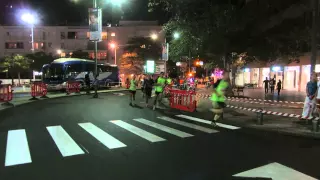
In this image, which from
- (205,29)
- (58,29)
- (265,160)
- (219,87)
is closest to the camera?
(265,160)

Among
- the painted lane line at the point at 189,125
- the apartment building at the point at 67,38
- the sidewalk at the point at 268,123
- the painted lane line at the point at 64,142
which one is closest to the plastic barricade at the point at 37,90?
the painted lane line at the point at 64,142

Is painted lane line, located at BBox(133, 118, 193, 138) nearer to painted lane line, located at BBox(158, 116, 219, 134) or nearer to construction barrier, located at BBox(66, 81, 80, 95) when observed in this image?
painted lane line, located at BBox(158, 116, 219, 134)

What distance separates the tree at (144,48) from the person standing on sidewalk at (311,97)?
45.4 metres

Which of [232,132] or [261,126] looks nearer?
[232,132]

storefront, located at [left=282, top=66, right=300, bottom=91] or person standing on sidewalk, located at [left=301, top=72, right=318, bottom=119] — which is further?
storefront, located at [left=282, top=66, right=300, bottom=91]

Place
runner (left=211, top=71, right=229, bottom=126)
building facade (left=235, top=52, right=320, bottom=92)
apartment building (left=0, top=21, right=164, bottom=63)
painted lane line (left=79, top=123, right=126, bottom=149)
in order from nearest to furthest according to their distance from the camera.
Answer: painted lane line (left=79, top=123, right=126, bottom=149) → runner (left=211, top=71, right=229, bottom=126) → building facade (left=235, top=52, right=320, bottom=92) → apartment building (left=0, top=21, right=164, bottom=63)

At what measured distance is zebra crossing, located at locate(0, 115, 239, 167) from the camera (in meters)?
7.03

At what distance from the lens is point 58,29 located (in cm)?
6600

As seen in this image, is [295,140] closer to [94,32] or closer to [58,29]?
[94,32]

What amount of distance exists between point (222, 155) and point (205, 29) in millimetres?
15589

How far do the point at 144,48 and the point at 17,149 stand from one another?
49.9 meters

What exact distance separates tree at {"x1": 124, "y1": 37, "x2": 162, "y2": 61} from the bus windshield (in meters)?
24.5

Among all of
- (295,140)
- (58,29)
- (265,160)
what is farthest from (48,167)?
(58,29)

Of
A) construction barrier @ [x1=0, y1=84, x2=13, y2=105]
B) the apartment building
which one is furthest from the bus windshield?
the apartment building
